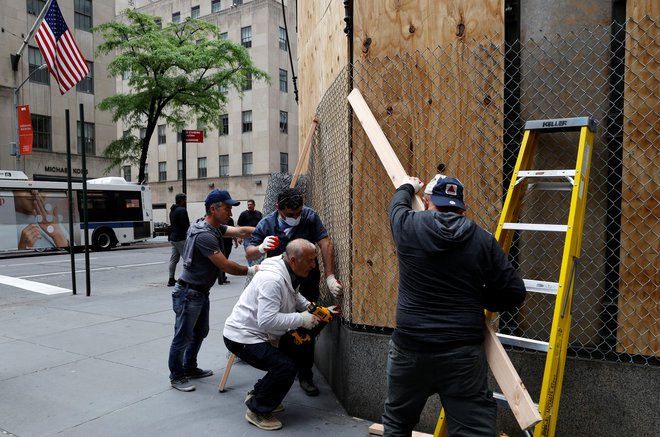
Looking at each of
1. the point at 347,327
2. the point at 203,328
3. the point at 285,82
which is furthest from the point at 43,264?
the point at 285,82

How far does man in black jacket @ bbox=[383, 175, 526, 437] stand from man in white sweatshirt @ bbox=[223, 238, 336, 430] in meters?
1.37

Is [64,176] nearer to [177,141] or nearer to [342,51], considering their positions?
[177,141]

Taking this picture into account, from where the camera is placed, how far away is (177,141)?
154 feet

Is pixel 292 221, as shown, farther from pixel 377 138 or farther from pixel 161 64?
pixel 161 64

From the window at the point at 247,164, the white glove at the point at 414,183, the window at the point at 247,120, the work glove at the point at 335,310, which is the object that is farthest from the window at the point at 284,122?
the white glove at the point at 414,183

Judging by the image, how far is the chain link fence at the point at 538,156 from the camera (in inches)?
129

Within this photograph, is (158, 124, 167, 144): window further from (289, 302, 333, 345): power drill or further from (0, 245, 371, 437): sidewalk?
(289, 302, 333, 345): power drill

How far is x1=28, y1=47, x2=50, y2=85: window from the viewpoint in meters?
28.5

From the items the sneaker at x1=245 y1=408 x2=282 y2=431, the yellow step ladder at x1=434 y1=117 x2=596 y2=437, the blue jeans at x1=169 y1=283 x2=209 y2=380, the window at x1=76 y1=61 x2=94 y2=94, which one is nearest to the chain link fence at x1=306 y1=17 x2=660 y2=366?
the yellow step ladder at x1=434 y1=117 x2=596 y2=437

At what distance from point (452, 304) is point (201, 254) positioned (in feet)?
9.29

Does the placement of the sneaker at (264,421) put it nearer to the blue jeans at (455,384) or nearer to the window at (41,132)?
the blue jeans at (455,384)

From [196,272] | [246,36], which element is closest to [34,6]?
[246,36]

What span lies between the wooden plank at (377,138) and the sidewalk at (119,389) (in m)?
1.95

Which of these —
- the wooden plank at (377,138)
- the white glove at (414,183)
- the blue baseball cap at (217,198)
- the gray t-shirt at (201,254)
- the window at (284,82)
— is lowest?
the gray t-shirt at (201,254)
